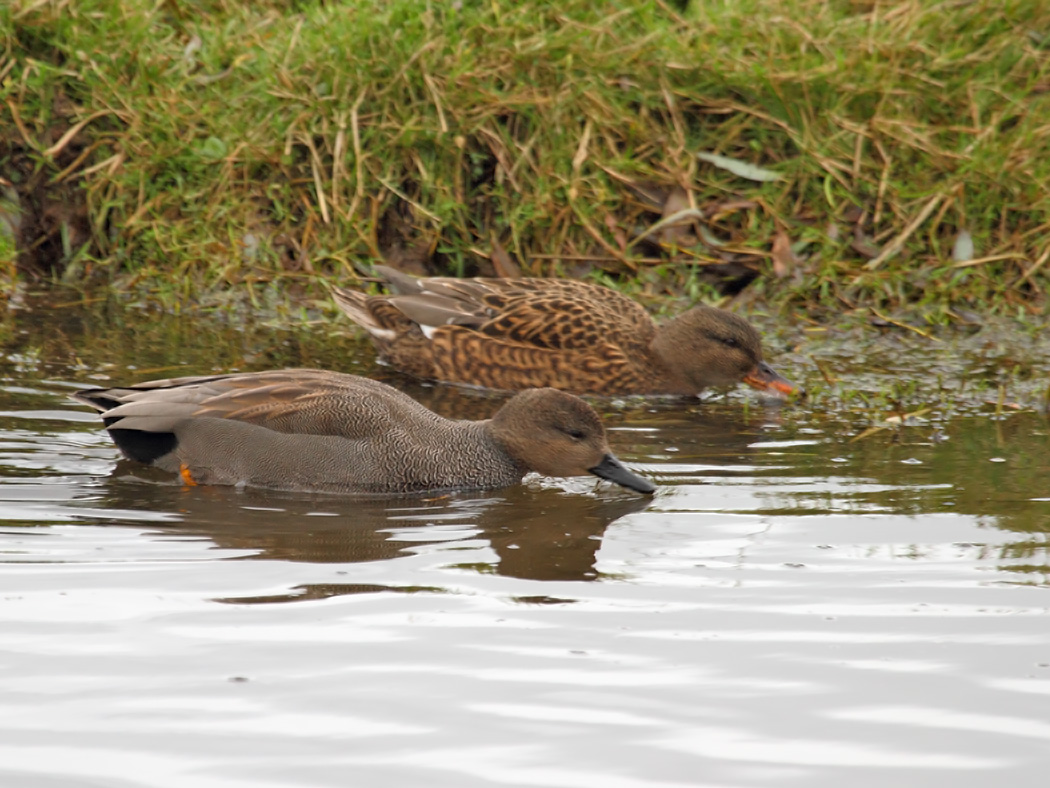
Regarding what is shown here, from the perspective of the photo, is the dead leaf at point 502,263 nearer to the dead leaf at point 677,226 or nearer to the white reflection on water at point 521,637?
the dead leaf at point 677,226

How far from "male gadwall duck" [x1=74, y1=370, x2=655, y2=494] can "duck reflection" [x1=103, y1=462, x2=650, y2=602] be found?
0.26 ft

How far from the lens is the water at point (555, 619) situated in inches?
138

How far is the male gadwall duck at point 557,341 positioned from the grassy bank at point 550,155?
2.86 ft

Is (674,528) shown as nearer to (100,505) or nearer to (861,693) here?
(861,693)

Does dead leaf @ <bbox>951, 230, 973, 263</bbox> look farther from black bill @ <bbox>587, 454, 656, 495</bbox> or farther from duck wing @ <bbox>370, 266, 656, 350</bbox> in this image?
black bill @ <bbox>587, 454, 656, 495</bbox>

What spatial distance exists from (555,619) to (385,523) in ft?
3.75

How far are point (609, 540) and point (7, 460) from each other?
2210mm

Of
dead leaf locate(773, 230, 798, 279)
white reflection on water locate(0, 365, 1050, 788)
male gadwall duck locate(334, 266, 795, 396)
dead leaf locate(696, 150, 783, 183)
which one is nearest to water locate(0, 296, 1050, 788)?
white reflection on water locate(0, 365, 1050, 788)

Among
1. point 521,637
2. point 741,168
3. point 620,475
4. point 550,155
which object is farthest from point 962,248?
point 521,637

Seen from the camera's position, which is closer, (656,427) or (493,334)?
(656,427)

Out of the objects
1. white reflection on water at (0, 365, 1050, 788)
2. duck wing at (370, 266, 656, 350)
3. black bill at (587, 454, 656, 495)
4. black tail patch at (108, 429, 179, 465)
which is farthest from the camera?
duck wing at (370, 266, 656, 350)

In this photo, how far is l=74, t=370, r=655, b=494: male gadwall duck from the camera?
5.75 meters

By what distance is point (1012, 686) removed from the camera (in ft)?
12.7

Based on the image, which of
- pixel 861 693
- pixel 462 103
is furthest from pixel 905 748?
pixel 462 103
